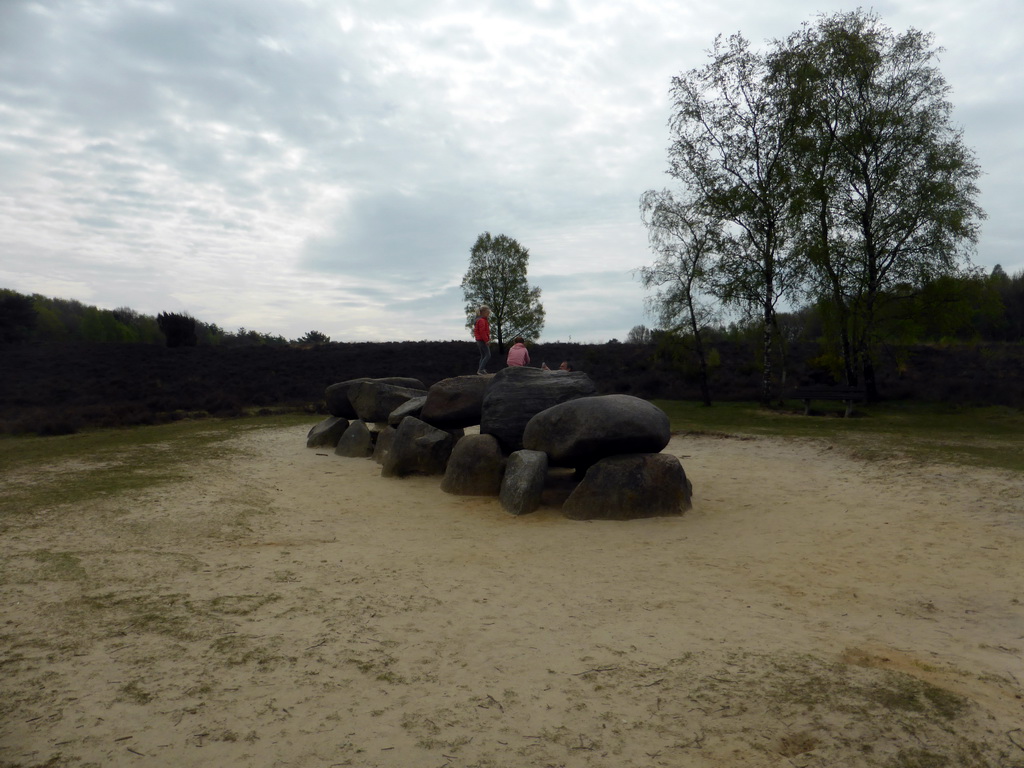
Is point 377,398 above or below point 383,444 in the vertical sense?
above

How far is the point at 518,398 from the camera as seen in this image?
10.9 meters

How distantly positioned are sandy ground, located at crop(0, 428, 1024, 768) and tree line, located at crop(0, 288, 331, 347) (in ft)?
129

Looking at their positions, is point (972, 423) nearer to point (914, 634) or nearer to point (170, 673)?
point (914, 634)

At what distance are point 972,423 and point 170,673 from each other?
61.9 feet

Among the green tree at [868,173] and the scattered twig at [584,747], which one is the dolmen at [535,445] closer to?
the scattered twig at [584,747]

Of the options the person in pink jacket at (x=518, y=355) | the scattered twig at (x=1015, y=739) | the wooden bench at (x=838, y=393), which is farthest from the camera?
the wooden bench at (x=838, y=393)

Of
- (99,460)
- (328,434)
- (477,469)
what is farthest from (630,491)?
(99,460)

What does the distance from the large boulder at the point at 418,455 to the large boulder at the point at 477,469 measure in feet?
4.24

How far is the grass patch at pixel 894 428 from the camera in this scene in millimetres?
11984

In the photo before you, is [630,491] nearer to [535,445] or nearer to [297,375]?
[535,445]

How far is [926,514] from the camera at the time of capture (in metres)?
8.25

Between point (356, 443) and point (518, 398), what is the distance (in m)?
5.12

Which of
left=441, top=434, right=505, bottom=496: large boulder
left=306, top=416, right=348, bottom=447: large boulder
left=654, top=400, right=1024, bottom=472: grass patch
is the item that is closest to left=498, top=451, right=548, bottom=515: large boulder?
left=441, top=434, right=505, bottom=496: large boulder

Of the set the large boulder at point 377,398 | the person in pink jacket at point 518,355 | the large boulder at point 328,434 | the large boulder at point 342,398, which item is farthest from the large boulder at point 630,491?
the large boulder at point 342,398
